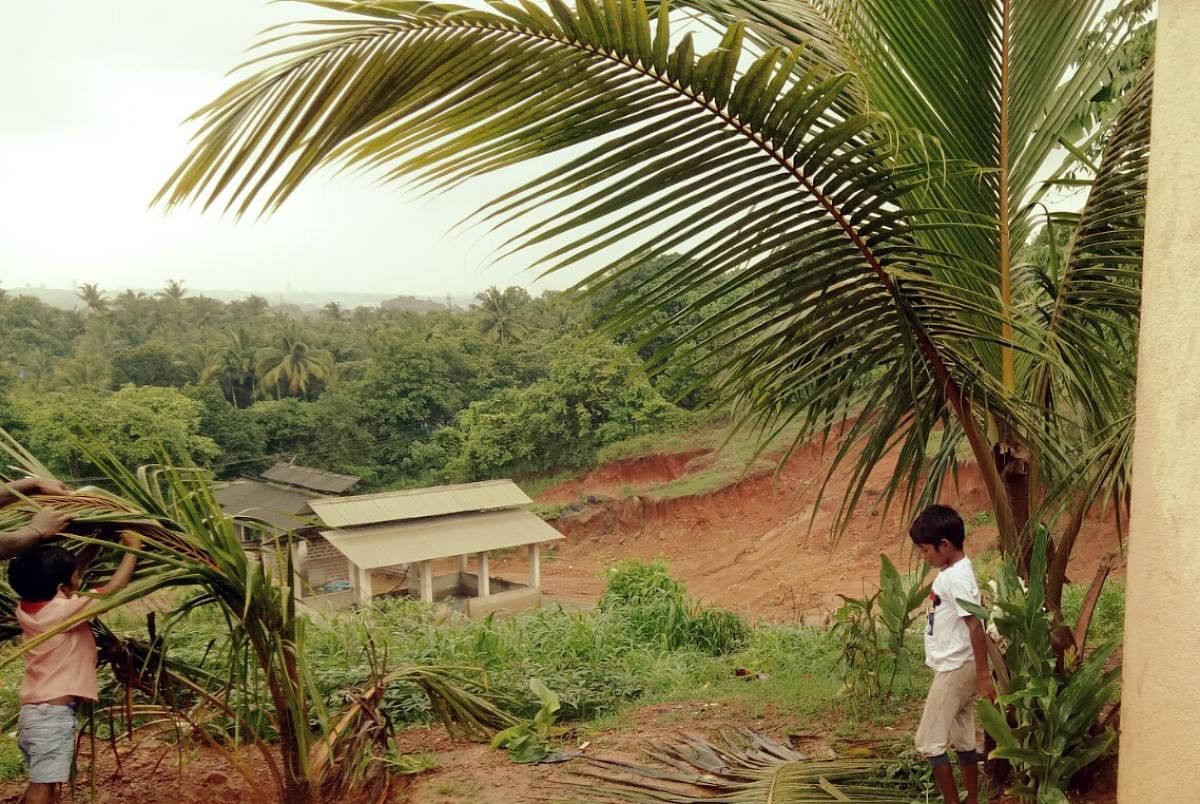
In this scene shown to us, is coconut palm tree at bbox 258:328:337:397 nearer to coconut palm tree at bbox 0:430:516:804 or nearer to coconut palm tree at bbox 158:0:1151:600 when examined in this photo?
coconut palm tree at bbox 0:430:516:804

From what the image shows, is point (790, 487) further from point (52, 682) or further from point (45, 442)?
point (52, 682)

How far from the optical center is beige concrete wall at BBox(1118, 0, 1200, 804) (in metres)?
1.58

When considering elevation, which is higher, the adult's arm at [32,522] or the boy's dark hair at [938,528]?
the adult's arm at [32,522]

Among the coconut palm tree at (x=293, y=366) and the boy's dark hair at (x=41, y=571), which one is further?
the coconut palm tree at (x=293, y=366)

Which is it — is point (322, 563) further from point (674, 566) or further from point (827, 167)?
point (827, 167)

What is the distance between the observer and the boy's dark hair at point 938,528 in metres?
2.87

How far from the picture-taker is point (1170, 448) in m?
1.62

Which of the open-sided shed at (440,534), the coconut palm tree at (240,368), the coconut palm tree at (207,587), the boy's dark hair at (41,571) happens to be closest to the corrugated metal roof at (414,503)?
the open-sided shed at (440,534)

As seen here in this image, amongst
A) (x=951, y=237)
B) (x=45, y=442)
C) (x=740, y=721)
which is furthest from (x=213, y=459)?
(x=951, y=237)

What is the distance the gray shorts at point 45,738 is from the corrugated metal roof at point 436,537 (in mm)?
12649

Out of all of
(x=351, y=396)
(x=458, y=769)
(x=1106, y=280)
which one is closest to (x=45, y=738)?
(x=458, y=769)

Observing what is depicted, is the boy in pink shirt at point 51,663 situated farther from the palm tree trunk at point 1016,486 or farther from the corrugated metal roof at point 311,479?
the corrugated metal roof at point 311,479

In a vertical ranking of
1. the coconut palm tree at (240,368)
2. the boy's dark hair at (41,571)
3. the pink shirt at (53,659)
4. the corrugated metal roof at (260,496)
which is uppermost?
the coconut palm tree at (240,368)

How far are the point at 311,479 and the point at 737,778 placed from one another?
2196 cm
